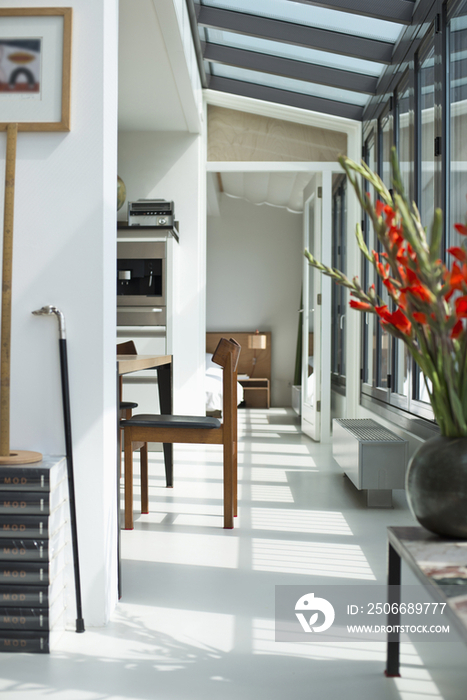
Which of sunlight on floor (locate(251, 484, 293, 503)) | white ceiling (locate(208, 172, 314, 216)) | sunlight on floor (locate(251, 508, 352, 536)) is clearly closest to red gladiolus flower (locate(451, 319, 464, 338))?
sunlight on floor (locate(251, 508, 352, 536))

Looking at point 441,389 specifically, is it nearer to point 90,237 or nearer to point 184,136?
point 90,237

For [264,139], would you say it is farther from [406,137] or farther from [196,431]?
[196,431]

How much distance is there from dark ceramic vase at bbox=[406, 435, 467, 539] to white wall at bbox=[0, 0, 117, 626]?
3.14 ft

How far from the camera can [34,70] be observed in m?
1.73

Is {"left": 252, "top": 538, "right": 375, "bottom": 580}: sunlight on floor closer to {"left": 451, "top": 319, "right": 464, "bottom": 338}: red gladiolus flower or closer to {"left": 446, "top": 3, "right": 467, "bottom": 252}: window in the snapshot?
{"left": 451, "top": 319, "right": 464, "bottom": 338}: red gladiolus flower

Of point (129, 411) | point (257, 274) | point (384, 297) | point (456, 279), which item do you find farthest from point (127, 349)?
point (257, 274)

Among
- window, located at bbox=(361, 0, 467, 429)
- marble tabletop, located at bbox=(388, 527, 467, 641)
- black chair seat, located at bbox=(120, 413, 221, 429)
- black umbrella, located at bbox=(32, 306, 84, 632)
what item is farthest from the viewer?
window, located at bbox=(361, 0, 467, 429)

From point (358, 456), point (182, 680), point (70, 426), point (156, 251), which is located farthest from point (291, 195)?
point (182, 680)

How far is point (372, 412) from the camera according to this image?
4344 millimetres

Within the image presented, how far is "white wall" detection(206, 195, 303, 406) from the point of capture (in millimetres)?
8289

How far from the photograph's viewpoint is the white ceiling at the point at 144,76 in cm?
312

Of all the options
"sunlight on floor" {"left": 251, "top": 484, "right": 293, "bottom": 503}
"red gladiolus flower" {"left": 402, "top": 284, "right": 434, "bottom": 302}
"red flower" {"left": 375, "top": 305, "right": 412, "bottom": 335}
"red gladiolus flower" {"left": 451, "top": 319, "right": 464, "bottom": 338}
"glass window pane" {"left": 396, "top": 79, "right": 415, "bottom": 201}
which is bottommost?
"sunlight on floor" {"left": 251, "top": 484, "right": 293, "bottom": 503}

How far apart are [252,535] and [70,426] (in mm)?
1163

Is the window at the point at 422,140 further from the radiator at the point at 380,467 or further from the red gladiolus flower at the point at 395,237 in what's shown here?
the red gladiolus flower at the point at 395,237
